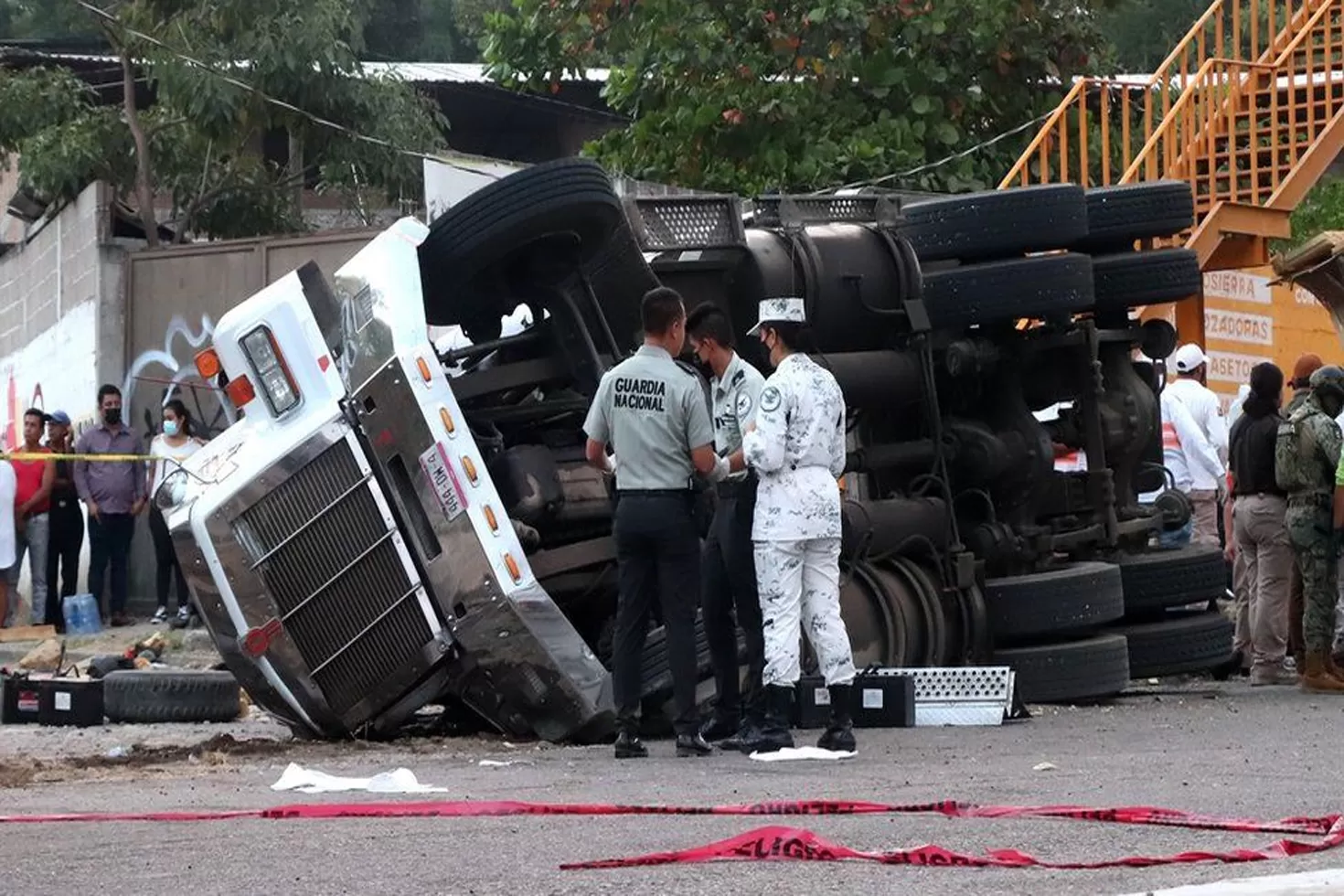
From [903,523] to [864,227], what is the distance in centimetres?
150

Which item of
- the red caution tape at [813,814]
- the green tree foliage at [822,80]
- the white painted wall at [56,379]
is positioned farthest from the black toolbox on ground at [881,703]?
the green tree foliage at [822,80]

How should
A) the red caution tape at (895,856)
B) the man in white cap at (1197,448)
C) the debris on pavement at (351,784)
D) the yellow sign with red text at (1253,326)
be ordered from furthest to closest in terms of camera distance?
the yellow sign with red text at (1253,326), the man in white cap at (1197,448), the debris on pavement at (351,784), the red caution tape at (895,856)

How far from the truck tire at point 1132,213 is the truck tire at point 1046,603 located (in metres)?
1.90

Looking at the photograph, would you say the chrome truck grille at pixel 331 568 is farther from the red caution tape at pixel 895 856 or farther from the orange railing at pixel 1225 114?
the orange railing at pixel 1225 114

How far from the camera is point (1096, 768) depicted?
9.34 m

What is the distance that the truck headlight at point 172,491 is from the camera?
10742 mm

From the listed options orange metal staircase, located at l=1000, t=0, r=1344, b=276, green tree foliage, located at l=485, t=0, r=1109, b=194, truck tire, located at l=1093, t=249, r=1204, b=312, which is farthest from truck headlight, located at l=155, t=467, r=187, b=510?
green tree foliage, located at l=485, t=0, r=1109, b=194

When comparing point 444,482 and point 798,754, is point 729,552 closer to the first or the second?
point 798,754

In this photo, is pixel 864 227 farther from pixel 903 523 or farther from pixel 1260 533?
pixel 1260 533

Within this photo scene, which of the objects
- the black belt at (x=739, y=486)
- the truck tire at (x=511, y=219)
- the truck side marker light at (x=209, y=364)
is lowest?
the black belt at (x=739, y=486)

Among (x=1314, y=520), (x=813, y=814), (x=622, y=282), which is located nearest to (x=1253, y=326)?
(x=1314, y=520)

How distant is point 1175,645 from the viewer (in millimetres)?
13328

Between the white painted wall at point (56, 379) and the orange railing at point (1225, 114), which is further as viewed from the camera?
the white painted wall at point (56, 379)

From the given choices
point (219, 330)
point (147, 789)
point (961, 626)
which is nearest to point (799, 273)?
point (961, 626)
